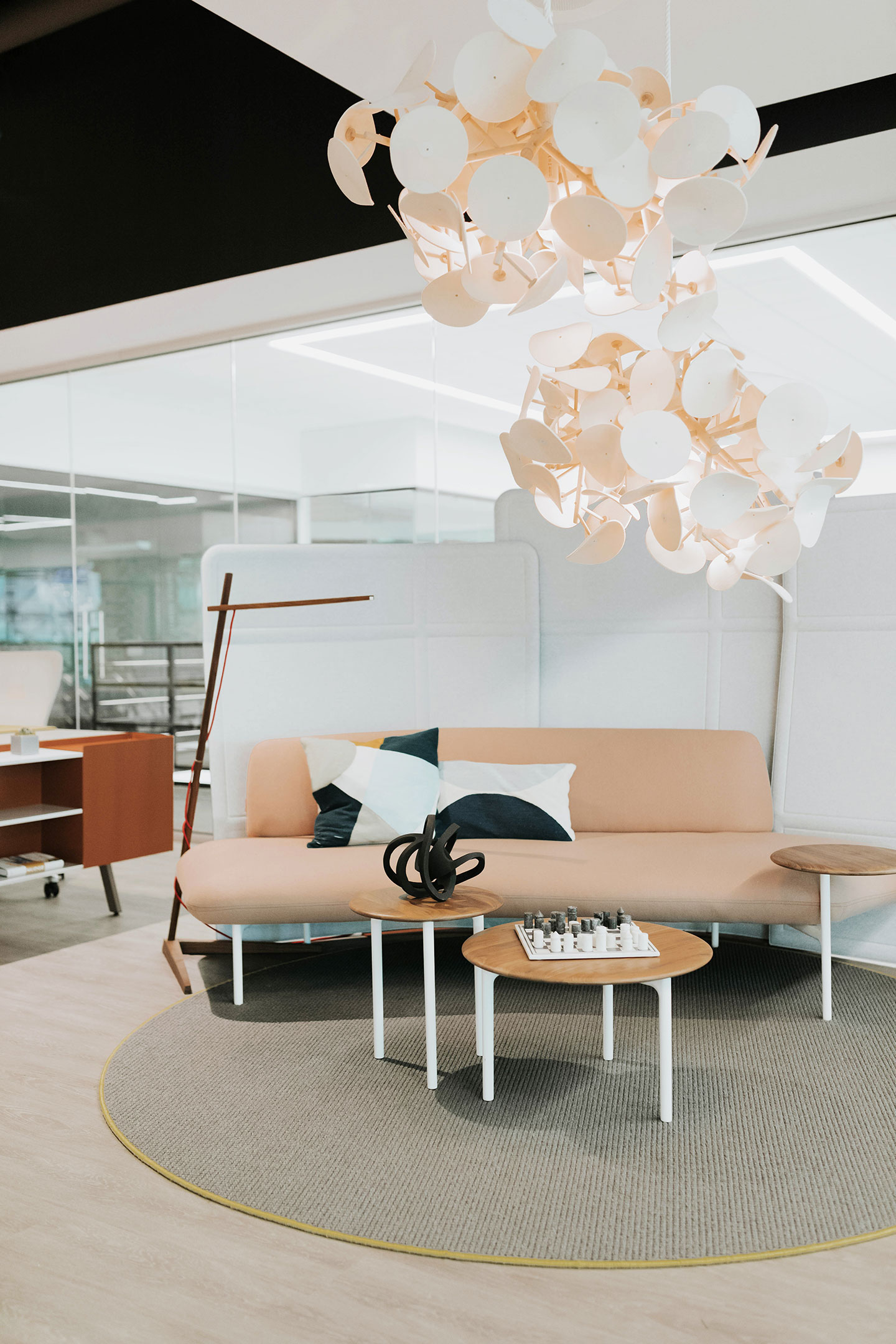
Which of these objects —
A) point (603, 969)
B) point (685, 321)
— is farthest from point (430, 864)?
point (685, 321)

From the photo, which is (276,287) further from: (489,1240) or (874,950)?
(489,1240)

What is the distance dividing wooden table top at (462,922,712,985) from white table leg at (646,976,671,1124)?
0.15ft

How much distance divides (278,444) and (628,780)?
3104 millimetres

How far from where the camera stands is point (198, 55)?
17.4ft

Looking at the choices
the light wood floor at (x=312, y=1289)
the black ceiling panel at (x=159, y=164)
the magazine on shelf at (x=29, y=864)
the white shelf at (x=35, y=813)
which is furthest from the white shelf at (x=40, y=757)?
the black ceiling panel at (x=159, y=164)

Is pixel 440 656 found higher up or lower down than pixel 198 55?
lower down

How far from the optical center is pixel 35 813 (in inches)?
185

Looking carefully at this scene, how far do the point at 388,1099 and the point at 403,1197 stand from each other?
541 millimetres

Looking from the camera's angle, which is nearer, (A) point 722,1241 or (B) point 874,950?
(A) point 722,1241

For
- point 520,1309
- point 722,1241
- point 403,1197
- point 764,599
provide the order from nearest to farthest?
point 520,1309 → point 722,1241 → point 403,1197 → point 764,599

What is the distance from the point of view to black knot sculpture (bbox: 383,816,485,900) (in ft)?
10.7

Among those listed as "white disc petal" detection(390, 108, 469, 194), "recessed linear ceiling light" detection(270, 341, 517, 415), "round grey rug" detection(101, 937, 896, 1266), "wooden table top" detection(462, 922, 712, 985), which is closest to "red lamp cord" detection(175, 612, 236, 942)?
"round grey rug" detection(101, 937, 896, 1266)

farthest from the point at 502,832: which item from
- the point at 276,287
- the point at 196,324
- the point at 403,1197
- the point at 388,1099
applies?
the point at 196,324

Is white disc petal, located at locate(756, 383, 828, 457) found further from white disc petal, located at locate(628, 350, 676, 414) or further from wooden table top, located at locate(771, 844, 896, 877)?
wooden table top, located at locate(771, 844, 896, 877)
